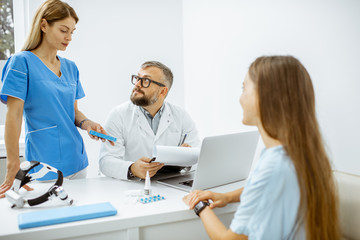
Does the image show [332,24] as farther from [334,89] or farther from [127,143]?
[127,143]

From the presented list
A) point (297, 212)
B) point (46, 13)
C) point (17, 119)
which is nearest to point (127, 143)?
point (17, 119)

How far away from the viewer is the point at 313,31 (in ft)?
5.27

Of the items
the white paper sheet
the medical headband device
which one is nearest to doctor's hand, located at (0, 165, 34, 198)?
the medical headband device

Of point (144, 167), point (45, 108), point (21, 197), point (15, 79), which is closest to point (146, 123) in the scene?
point (144, 167)

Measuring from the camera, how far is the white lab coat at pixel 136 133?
184cm

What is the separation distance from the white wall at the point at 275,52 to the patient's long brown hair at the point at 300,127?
422 mm

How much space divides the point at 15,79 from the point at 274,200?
4.38ft

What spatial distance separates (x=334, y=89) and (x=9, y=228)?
1401 mm

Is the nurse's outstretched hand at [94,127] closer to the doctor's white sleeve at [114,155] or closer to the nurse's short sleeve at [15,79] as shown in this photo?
the doctor's white sleeve at [114,155]

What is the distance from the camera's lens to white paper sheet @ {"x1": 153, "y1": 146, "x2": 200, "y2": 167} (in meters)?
1.45

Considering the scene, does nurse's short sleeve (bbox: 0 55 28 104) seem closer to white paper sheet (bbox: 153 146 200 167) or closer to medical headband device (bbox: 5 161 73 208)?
medical headband device (bbox: 5 161 73 208)

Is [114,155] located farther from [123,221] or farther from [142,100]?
[123,221]

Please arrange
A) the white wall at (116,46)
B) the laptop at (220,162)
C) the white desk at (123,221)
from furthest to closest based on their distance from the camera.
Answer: the white wall at (116,46)
the laptop at (220,162)
the white desk at (123,221)

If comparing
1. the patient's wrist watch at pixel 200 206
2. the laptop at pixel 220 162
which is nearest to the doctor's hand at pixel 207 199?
the patient's wrist watch at pixel 200 206
